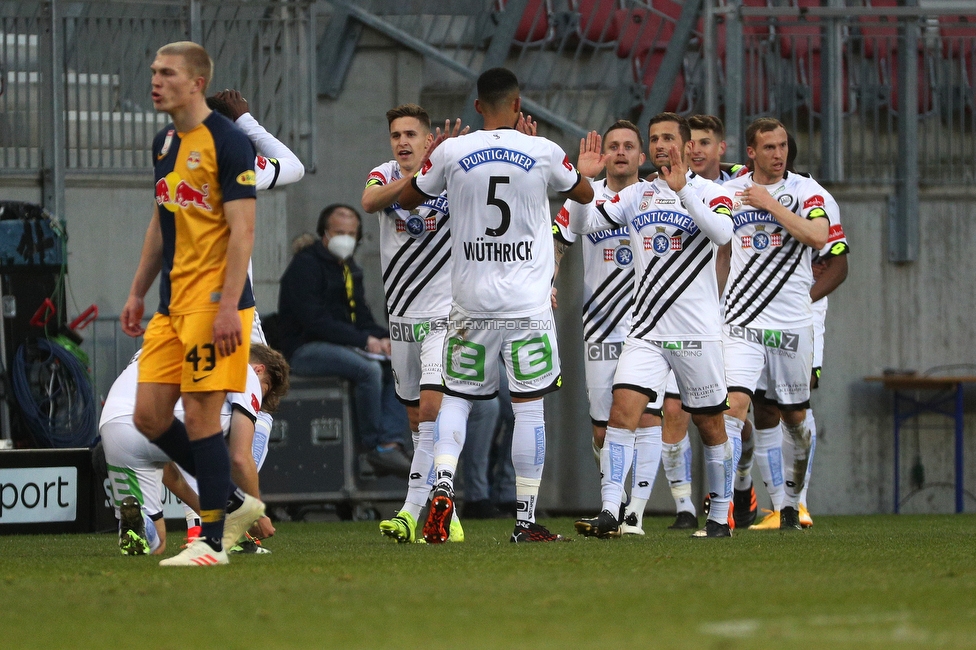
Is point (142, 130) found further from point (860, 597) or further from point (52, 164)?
point (860, 597)

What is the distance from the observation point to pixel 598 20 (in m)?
13.9

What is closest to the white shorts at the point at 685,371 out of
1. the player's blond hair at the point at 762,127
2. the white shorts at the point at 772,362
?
the white shorts at the point at 772,362

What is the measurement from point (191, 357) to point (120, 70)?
7337 mm

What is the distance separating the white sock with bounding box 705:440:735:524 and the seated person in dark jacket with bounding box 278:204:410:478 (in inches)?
170

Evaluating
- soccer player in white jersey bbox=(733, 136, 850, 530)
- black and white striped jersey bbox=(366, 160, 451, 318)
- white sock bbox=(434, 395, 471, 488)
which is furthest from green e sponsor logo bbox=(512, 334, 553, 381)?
soccer player in white jersey bbox=(733, 136, 850, 530)

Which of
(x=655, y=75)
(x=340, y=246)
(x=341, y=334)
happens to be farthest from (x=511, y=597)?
(x=655, y=75)

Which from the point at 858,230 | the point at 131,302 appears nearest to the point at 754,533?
the point at 131,302

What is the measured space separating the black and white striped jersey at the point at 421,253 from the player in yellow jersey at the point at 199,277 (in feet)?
7.68

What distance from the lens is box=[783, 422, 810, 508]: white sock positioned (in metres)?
10.1

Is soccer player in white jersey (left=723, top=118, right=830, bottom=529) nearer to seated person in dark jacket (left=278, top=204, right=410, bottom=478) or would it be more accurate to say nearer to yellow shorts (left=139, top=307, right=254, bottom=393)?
seated person in dark jacket (left=278, top=204, right=410, bottom=478)

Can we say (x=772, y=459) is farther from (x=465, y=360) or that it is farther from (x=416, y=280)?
(x=465, y=360)

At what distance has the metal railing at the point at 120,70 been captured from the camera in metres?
12.4

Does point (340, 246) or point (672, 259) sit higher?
point (340, 246)

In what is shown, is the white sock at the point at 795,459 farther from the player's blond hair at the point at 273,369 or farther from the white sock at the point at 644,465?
the player's blond hair at the point at 273,369
